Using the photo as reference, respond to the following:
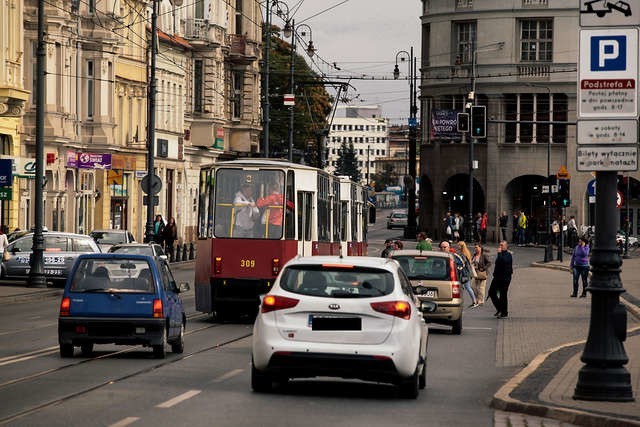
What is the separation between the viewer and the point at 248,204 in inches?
1246

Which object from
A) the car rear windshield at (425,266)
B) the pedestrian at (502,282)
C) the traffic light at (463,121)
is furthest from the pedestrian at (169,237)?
the car rear windshield at (425,266)

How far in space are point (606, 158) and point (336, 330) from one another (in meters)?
3.31

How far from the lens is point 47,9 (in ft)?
193

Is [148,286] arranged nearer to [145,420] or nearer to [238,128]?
[145,420]

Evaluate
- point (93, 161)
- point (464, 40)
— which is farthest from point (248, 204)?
point (464, 40)

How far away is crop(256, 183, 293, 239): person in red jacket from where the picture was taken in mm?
31562

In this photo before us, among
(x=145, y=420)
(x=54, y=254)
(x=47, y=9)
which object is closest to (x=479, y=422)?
(x=145, y=420)

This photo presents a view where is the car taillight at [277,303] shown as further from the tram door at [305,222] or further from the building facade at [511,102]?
the building facade at [511,102]

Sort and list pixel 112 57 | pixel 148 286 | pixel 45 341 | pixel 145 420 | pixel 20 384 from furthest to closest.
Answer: pixel 112 57 → pixel 45 341 → pixel 148 286 → pixel 20 384 → pixel 145 420

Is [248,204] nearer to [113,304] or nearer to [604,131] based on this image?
[113,304]

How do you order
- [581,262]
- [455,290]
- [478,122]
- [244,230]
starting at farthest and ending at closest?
1. [478,122]
2. [581,262]
3. [244,230]
4. [455,290]

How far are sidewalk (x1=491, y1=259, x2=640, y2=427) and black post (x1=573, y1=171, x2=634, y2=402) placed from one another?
7.4 inches

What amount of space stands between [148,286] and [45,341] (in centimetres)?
418

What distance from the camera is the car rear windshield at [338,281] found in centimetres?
1672
